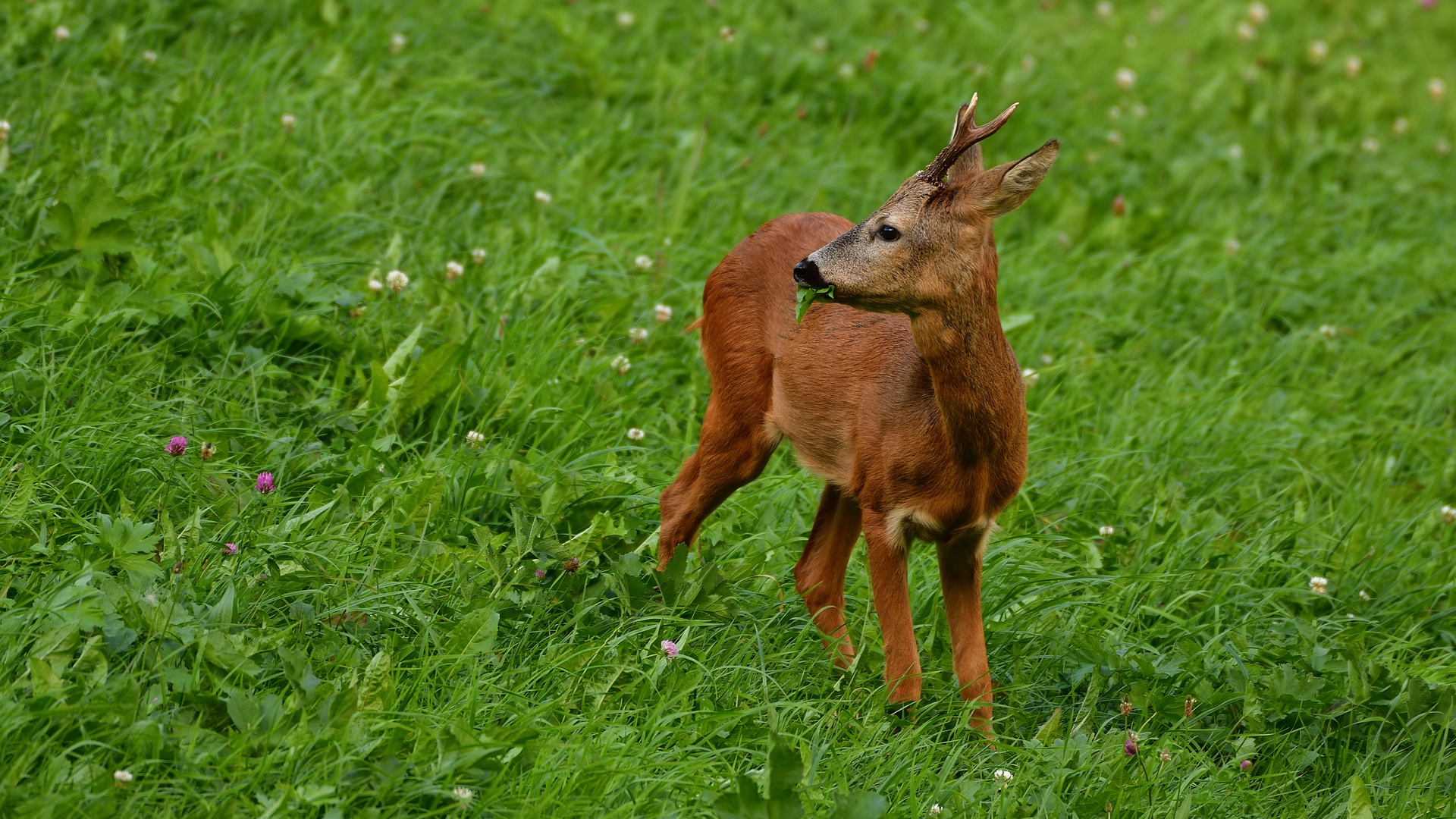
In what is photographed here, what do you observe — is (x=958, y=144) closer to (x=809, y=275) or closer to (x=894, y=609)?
(x=809, y=275)

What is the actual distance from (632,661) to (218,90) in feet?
10.1

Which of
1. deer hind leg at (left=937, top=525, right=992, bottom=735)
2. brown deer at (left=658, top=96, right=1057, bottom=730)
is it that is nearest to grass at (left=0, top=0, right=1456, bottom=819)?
deer hind leg at (left=937, top=525, right=992, bottom=735)

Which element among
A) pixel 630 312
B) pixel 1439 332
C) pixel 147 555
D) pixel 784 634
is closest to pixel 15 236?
pixel 147 555

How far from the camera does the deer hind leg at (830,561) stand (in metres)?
3.83

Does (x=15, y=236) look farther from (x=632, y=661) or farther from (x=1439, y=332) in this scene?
(x=1439, y=332)

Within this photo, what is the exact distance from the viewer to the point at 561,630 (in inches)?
135

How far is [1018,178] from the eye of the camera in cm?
310

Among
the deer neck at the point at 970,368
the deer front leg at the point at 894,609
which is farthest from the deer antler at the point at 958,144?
the deer front leg at the point at 894,609

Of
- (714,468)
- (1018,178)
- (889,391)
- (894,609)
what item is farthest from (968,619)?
(1018,178)

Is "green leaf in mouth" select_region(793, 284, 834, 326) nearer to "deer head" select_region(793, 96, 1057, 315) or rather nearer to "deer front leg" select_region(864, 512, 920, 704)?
"deer head" select_region(793, 96, 1057, 315)

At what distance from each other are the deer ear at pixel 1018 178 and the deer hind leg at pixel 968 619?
858 millimetres

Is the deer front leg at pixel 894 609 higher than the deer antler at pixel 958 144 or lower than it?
lower

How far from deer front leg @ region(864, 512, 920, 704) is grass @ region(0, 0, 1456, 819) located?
9cm

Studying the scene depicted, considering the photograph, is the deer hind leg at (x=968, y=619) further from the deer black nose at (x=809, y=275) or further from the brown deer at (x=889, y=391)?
the deer black nose at (x=809, y=275)
